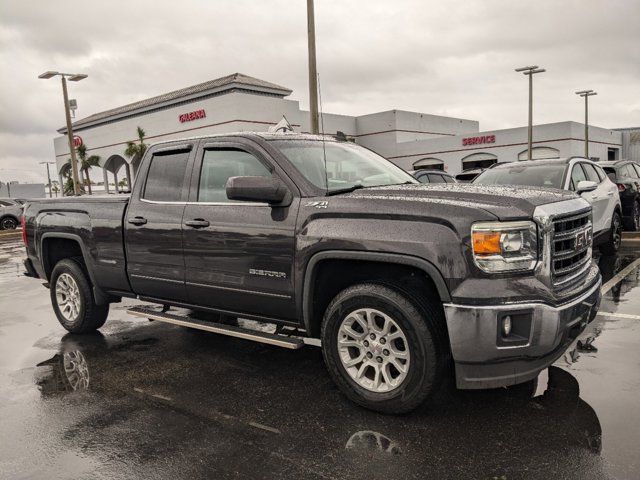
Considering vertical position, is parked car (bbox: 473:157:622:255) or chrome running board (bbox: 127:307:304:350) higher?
parked car (bbox: 473:157:622:255)

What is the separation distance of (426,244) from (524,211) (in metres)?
0.62

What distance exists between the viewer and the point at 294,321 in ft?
13.0

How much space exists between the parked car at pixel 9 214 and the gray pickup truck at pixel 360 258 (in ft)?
81.0

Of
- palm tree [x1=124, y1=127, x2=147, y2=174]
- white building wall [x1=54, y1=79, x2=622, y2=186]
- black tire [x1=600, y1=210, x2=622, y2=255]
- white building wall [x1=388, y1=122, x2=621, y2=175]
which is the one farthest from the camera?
white building wall [x1=388, y1=122, x2=621, y2=175]

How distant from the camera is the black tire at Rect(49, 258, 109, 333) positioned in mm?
5668

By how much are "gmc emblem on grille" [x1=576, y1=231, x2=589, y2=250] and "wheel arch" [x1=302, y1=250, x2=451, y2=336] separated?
44.9 inches

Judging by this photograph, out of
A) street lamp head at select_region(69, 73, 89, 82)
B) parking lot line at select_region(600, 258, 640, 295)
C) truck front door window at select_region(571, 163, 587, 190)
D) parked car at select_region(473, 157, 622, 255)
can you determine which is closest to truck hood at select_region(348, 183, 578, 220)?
parking lot line at select_region(600, 258, 640, 295)

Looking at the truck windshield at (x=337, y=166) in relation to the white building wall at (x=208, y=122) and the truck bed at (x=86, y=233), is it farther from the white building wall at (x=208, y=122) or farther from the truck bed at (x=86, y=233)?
the white building wall at (x=208, y=122)

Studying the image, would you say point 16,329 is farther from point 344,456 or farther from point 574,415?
point 574,415

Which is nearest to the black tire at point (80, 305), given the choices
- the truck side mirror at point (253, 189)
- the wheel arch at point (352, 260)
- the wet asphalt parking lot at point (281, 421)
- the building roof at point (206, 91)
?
the wet asphalt parking lot at point (281, 421)

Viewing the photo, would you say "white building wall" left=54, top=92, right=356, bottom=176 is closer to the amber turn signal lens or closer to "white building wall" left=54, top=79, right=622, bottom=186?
"white building wall" left=54, top=79, right=622, bottom=186

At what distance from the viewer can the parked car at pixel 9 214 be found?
26.0 m

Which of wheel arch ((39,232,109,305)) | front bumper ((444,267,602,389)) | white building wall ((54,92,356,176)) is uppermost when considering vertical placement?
white building wall ((54,92,356,176))

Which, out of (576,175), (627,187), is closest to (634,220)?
(627,187)
